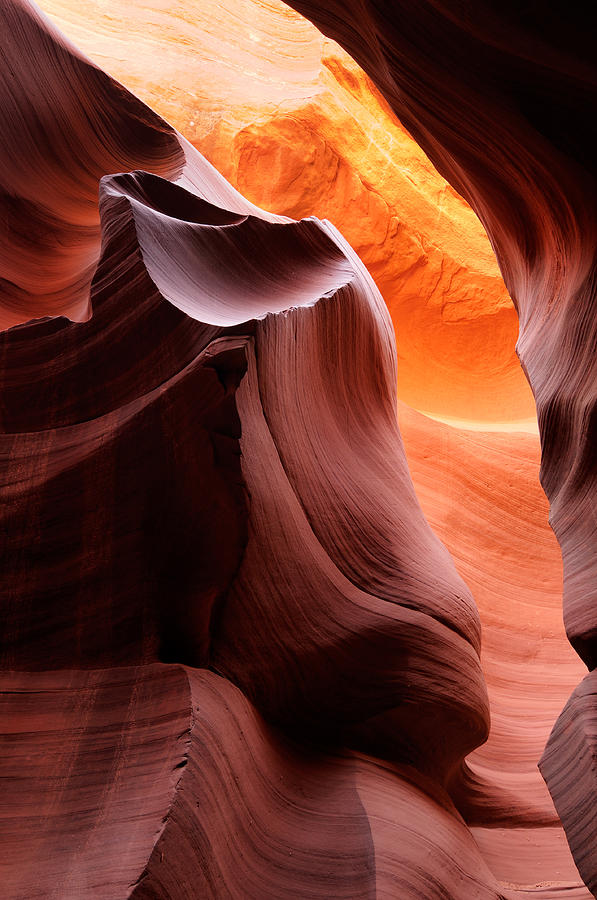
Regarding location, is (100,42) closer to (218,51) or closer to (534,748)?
(218,51)

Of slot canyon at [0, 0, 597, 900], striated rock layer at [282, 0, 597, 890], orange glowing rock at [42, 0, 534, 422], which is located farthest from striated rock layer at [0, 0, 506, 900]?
orange glowing rock at [42, 0, 534, 422]

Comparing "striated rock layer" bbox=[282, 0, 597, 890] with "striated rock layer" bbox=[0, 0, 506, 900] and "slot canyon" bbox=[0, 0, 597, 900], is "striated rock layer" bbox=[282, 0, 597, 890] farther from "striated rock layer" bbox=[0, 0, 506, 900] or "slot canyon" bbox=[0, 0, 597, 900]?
"striated rock layer" bbox=[0, 0, 506, 900]

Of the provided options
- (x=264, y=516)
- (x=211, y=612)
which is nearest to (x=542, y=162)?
(x=264, y=516)

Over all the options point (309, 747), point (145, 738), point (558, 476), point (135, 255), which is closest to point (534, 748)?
point (309, 747)

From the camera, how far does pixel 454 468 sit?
5.18 m

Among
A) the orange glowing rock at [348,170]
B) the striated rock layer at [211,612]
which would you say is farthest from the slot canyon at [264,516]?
the orange glowing rock at [348,170]

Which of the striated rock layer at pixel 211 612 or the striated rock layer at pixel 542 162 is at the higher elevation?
the striated rock layer at pixel 542 162

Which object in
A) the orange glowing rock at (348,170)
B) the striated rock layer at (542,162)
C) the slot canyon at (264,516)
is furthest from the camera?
the orange glowing rock at (348,170)

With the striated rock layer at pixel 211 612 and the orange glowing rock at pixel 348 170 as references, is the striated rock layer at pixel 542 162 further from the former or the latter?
the orange glowing rock at pixel 348 170

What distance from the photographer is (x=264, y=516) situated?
2.36 meters

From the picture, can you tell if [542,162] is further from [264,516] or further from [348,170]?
[348,170]

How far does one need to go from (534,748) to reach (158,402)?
246 cm

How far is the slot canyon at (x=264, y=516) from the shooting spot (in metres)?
1.94

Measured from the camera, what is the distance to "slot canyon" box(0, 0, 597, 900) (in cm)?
194
